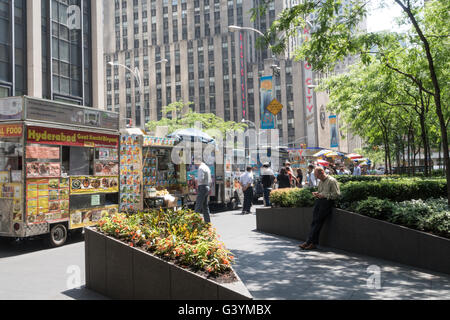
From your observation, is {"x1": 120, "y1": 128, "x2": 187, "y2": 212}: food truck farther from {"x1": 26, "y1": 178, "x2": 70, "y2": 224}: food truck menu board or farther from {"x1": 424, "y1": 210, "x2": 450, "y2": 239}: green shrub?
{"x1": 424, "y1": 210, "x2": 450, "y2": 239}: green shrub

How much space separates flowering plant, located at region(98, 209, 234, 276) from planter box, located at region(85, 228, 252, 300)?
0.14 m

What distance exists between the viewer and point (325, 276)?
21.3ft

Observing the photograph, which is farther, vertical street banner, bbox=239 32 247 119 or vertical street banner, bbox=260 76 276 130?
vertical street banner, bbox=239 32 247 119

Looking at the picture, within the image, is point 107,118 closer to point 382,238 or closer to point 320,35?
point 320,35

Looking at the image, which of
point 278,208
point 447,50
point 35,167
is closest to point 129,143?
point 35,167

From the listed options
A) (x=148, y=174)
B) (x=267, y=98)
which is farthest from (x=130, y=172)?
(x=267, y=98)

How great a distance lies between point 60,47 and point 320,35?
24.6 metres

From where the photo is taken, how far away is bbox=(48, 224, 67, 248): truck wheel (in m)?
9.79

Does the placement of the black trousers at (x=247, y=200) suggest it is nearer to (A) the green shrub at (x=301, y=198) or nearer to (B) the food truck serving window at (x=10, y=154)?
(A) the green shrub at (x=301, y=198)

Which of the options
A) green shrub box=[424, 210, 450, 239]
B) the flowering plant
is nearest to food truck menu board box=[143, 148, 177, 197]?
the flowering plant

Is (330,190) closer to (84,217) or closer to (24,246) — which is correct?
(84,217)

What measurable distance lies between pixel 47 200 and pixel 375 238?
735 centimetres

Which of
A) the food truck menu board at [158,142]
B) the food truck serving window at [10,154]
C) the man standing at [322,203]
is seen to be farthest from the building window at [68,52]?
the man standing at [322,203]

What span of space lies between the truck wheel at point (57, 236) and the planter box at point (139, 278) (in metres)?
4.47
